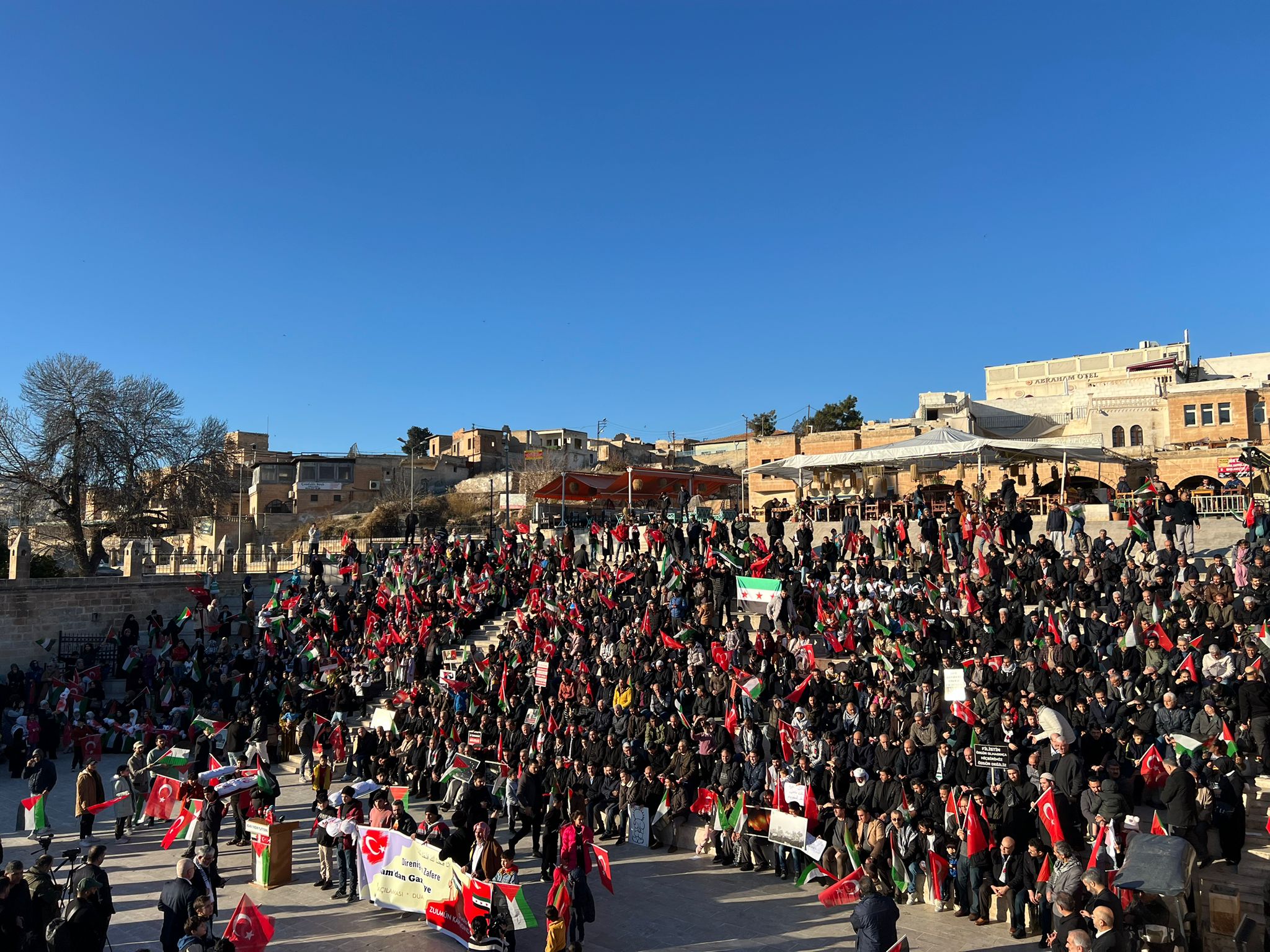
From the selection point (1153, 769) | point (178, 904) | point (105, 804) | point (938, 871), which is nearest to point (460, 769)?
point (105, 804)

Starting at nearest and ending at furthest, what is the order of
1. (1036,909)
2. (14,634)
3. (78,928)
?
1. (78,928)
2. (1036,909)
3. (14,634)

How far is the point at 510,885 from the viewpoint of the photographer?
356 inches

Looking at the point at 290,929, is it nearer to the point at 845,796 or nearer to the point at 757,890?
the point at 757,890

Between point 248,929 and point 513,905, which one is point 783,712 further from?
point 248,929

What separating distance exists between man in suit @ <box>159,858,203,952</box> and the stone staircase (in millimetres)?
9579

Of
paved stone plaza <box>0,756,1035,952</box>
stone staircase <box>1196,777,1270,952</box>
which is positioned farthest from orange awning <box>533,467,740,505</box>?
stone staircase <box>1196,777,1270,952</box>

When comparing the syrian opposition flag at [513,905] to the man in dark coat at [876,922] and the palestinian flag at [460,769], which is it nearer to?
the man in dark coat at [876,922]

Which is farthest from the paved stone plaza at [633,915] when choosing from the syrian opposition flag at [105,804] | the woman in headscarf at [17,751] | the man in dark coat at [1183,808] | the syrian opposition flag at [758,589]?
the woman in headscarf at [17,751]

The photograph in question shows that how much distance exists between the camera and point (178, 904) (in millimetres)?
8531

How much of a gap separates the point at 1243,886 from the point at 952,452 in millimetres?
10938

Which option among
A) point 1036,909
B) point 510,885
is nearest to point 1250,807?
point 1036,909

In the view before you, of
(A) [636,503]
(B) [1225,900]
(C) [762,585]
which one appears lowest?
(B) [1225,900]

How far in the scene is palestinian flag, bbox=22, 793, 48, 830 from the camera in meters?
13.5

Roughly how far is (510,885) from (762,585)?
8952 mm
